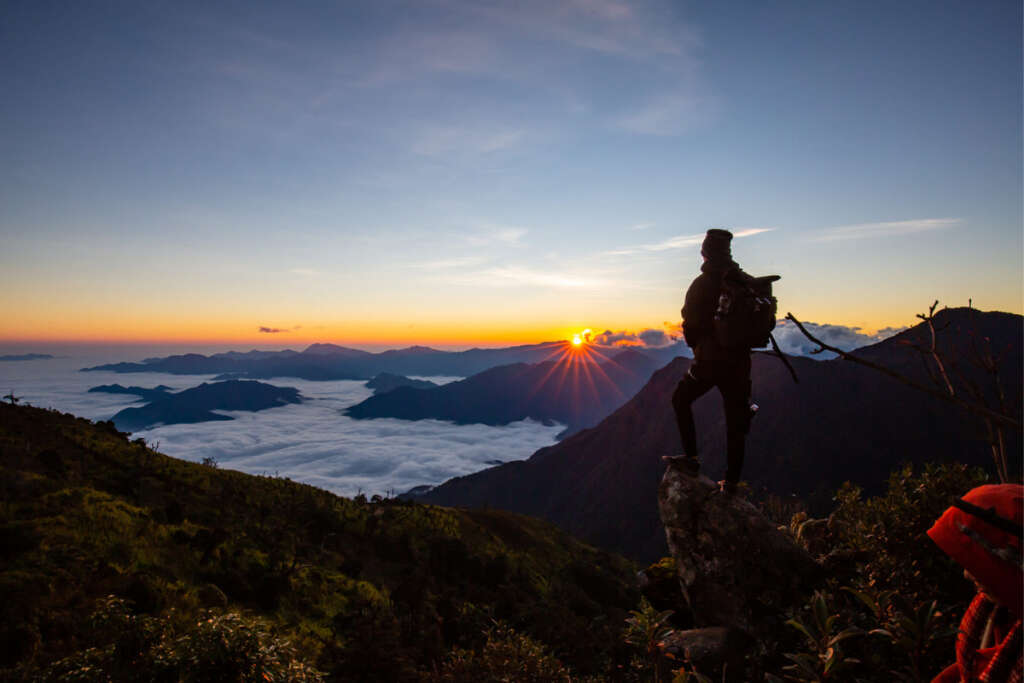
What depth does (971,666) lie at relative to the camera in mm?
2604

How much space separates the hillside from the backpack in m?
6.21

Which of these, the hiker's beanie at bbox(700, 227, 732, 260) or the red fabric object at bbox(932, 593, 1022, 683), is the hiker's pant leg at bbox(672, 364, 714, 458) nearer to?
the hiker's beanie at bbox(700, 227, 732, 260)

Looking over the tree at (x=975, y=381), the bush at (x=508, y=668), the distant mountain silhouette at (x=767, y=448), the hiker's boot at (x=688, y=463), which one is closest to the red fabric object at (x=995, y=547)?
the tree at (x=975, y=381)

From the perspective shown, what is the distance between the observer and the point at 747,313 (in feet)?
21.8

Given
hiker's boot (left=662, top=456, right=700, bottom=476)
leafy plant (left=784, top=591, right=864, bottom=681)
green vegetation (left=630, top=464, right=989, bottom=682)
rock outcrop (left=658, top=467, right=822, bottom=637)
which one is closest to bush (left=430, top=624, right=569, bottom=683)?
green vegetation (left=630, top=464, right=989, bottom=682)

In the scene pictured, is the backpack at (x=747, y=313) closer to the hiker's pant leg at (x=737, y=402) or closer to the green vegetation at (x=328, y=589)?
the hiker's pant leg at (x=737, y=402)

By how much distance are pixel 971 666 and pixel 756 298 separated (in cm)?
472

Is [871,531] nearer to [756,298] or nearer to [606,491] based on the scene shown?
[756,298]

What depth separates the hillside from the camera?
7598mm

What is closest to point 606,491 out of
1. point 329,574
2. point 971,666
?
point 329,574

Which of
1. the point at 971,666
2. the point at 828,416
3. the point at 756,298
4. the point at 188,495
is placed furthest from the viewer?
the point at 828,416

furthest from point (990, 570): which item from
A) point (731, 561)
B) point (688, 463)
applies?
point (688, 463)

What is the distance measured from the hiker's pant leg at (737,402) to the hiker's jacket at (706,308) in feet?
0.92

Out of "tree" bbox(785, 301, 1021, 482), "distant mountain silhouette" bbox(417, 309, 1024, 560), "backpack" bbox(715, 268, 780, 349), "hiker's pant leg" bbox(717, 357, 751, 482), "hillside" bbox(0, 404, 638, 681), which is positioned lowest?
"distant mountain silhouette" bbox(417, 309, 1024, 560)
